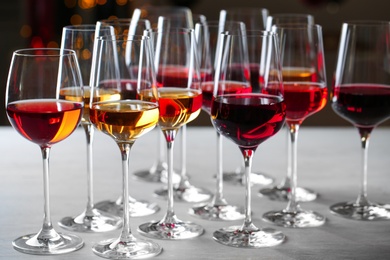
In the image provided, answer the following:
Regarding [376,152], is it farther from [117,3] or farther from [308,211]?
[117,3]

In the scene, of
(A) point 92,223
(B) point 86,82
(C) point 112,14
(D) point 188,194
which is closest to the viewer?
(A) point 92,223

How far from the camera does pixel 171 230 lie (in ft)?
4.77

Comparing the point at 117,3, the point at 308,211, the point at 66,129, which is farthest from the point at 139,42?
the point at 117,3

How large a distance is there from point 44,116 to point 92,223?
237mm

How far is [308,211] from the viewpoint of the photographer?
160 centimetres

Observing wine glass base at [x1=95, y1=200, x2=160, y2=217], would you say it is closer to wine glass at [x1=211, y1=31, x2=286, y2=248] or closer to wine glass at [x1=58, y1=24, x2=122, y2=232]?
wine glass at [x1=58, y1=24, x2=122, y2=232]

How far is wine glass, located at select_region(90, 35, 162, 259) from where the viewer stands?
1365 millimetres

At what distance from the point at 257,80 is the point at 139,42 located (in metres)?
0.26

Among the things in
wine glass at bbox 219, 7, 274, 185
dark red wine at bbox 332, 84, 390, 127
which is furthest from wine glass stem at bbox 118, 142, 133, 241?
dark red wine at bbox 332, 84, 390, 127

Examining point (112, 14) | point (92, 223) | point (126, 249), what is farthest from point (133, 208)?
point (112, 14)

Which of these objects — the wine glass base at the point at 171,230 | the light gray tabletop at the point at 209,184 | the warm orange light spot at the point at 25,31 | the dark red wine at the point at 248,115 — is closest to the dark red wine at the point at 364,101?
the light gray tabletop at the point at 209,184

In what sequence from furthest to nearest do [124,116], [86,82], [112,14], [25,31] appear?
[25,31], [112,14], [86,82], [124,116]

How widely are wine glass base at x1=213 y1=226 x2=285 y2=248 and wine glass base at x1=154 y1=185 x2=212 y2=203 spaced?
26 cm

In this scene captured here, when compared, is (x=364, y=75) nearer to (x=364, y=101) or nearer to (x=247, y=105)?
(x=364, y=101)
